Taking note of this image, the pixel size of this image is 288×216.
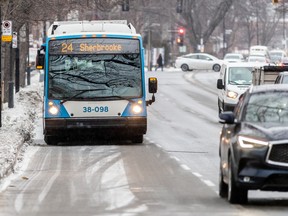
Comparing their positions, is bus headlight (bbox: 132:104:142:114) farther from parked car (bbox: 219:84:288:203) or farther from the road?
parked car (bbox: 219:84:288:203)

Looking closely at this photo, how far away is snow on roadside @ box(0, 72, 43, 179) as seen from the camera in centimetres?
2023

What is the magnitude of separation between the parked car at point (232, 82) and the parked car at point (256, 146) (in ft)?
66.8

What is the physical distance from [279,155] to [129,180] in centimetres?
522

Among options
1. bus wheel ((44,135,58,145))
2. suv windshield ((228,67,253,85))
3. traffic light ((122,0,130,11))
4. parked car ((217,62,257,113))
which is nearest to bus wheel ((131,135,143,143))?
bus wheel ((44,135,58,145))

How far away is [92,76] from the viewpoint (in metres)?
26.2

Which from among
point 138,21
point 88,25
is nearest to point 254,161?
point 88,25

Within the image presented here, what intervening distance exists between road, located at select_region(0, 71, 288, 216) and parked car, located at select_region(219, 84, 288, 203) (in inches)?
13.6

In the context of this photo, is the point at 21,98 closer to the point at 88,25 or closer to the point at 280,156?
the point at 88,25

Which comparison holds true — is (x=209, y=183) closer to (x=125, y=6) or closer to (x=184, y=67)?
(x=125, y=6)

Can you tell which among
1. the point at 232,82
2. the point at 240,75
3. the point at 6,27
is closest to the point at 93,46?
the point at 6,27

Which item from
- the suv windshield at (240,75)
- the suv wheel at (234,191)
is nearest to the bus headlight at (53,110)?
the suv windshield at (240,75)

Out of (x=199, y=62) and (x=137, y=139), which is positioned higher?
(x=199, y=62)

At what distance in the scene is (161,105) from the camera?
46062mm

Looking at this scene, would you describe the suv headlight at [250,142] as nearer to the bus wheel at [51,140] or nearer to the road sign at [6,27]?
the bus wheel at [51,140]
